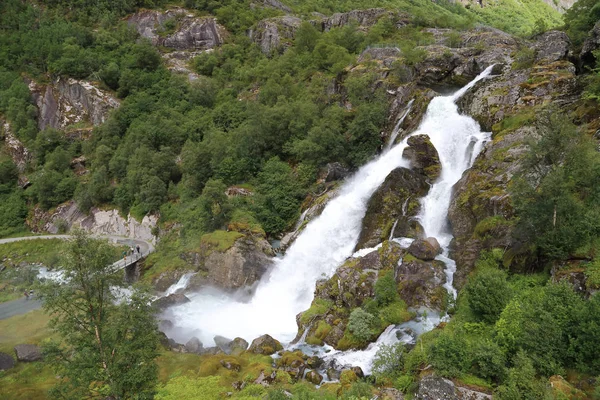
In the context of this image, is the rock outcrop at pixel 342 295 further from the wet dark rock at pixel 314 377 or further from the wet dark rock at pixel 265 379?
the wet dark rock at pixel 265 379

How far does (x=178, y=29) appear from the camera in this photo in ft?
278

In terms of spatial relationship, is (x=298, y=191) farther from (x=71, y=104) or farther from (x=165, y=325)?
(x=71, y=104)

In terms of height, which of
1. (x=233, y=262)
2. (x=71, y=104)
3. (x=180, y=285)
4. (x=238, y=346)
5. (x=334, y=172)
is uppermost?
(x=334, y=172)

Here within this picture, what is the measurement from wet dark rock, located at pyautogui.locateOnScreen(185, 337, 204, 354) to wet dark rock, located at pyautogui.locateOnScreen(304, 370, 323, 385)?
327 inches

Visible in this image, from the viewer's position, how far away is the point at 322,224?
33188mm

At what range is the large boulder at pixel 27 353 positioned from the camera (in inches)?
906

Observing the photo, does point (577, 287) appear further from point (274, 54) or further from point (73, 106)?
point (73, 106)

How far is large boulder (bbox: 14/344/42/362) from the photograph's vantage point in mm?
23016

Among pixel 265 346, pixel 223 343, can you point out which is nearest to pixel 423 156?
pixel 265 346

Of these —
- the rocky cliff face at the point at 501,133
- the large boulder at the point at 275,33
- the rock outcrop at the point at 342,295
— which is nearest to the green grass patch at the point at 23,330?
the rock outcrop at the point at 342,295

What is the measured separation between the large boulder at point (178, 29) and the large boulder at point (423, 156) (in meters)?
66.8

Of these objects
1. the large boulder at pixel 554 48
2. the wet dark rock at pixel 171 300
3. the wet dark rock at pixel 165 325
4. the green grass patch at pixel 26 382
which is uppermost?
the large boulder at pixel 554 48

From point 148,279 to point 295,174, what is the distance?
19338 mm

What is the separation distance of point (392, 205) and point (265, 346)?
50.7 feet
